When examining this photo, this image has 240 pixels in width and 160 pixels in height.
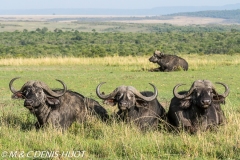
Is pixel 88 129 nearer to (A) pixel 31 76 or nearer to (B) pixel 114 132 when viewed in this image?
(B) pixel 114 132

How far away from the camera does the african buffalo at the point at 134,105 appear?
8.47 meters

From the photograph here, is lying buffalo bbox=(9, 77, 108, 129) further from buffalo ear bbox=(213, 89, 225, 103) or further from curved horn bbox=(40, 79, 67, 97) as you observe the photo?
buffalo ear bbox=(213, 89, 225, 103)

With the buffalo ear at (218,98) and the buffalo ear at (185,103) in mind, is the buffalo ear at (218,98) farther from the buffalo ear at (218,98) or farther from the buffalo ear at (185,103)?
the buffalo ear at (185,103)

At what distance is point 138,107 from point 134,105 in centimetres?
12

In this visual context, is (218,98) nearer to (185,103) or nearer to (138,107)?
(185,103)

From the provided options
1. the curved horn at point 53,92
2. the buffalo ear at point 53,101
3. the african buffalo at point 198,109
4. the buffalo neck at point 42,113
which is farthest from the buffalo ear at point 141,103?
the buffalo neck at point 42,113

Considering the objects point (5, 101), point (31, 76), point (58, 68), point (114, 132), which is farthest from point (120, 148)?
point (58, 68)

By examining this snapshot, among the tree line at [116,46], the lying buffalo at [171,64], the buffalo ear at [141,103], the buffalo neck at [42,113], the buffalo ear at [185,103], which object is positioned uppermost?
the buffalo ear at [185,103]

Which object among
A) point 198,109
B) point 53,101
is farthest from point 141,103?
point 53,101

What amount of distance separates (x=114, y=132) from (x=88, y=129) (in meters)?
0.77

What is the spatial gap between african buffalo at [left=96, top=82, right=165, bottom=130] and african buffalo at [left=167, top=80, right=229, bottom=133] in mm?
405

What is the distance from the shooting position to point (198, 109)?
27.1 feet

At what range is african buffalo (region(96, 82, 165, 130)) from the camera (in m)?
8.47

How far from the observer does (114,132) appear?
8.02 m
